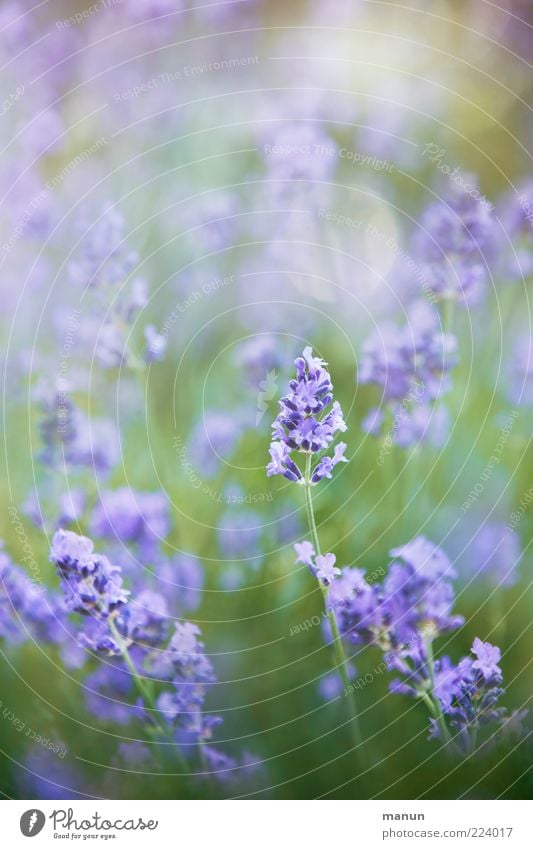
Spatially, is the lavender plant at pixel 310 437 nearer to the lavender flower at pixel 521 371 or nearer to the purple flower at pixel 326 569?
the purple flower at pixel 326 569

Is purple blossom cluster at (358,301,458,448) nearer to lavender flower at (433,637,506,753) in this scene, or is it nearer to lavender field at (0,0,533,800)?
lavender field at (0,0,533,800)

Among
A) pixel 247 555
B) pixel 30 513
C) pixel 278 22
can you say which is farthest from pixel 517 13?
pixel 30 513

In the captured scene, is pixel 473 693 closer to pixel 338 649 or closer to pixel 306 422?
Result: pixel 338 649

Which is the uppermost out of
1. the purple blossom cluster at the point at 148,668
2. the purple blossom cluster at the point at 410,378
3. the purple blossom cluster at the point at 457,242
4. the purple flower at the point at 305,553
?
the purple blossom cluster at the point at 457,242

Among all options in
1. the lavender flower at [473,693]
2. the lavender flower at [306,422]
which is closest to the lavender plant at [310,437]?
the lavender flower at [306,422]
